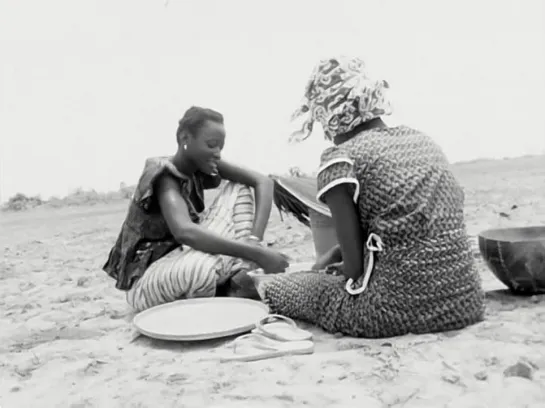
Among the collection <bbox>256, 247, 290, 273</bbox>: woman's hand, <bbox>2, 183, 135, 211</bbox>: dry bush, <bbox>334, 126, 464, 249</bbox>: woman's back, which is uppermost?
<bbox>334, 126, 464, 249</bbox>: woman's back

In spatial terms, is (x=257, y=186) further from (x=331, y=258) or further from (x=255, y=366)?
(x=255, y=366)

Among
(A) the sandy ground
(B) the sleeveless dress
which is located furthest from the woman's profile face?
(A) the sandy ground

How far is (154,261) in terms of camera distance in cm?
347

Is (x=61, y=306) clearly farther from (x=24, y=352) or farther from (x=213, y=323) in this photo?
(x=213, y=323)

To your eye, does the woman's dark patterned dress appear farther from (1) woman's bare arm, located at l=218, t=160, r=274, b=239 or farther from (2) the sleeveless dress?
(1) woman's bare arm, located at l=218, t=160, r=274, b=239

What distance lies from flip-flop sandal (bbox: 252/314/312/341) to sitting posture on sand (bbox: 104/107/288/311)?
55 centimetres

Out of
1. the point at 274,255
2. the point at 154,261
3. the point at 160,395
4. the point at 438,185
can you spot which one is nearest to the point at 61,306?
the point at 154,261

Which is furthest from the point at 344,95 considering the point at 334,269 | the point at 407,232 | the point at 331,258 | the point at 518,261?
the point at 518,261

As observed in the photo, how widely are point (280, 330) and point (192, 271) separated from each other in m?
0.76

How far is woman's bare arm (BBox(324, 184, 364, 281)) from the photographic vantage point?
249cm

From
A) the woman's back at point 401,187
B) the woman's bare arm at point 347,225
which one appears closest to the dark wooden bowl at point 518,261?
the woman's back at point 401,187

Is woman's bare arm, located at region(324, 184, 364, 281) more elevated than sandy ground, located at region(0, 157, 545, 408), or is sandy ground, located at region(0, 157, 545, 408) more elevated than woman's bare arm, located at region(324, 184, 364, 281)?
woman's bare arm, located at region(324, 184, 364, 281)

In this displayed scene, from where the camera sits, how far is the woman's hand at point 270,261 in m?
3.30

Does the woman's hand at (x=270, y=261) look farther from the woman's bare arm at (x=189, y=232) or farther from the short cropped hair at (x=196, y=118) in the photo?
the short cropped hair at (x=196, y=118)
